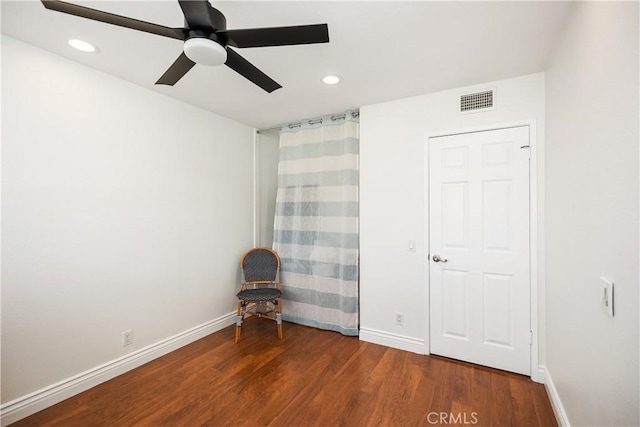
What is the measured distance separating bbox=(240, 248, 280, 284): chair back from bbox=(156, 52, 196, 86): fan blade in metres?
2.15

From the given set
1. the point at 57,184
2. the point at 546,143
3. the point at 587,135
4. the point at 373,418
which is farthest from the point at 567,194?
the point at 57,184

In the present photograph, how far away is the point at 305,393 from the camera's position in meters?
2.15

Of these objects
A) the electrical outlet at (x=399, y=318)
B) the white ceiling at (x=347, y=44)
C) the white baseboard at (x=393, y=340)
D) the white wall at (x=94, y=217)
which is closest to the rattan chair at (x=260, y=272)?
the white wall at (x=94, y=217)

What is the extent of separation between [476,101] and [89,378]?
156 inches

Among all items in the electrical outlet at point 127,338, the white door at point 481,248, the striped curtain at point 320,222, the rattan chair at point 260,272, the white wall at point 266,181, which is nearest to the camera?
the white door at point 481,248

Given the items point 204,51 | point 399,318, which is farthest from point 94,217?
point 399,318

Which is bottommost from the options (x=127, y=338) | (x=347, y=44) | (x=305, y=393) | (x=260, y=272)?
(x=305, y=393)

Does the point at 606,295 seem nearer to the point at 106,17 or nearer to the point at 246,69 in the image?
the point at 246,69

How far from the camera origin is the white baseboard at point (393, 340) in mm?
2752

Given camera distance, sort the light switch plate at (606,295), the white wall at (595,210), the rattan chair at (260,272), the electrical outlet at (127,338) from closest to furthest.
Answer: the white wall at (595,210)
the light switch plate at (606,295)
the electrical outlet at (127,338)
the rattan chair at (260,272)

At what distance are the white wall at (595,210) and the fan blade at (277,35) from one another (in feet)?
3.82

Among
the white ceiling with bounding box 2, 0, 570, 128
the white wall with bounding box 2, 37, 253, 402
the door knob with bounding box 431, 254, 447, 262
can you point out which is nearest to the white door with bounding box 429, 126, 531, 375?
the door knob with bounding box 431, 254, 447, 262

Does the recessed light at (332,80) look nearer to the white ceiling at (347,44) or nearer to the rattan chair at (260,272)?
the white ceiling at (347,44)

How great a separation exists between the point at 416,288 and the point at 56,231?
3.03m
